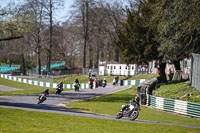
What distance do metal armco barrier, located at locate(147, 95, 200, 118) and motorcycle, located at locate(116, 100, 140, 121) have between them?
6.30 metres

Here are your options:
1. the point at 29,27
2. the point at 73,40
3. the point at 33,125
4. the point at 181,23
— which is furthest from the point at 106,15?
the point at 33,125

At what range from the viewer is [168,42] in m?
27.8

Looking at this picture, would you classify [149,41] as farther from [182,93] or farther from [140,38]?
[182,93]

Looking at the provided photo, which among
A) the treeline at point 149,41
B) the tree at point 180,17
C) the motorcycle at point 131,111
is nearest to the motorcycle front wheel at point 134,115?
the motorcycle at point 131,111

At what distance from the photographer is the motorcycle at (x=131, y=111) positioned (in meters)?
17.8

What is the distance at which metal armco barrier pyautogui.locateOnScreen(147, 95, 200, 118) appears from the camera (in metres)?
22.6

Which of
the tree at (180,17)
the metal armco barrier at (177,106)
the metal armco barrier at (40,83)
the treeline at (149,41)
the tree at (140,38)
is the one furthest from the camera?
the metal armco barrier at (40,83)

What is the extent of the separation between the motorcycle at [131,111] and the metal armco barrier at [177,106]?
6.30 metres

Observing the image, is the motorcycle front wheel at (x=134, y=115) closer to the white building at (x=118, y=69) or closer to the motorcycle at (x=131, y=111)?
the motorcycle at (x=131, y=111)

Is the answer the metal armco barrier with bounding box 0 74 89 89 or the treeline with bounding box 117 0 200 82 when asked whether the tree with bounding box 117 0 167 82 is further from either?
the metal armco barrier with bounding box 0 74 89 89

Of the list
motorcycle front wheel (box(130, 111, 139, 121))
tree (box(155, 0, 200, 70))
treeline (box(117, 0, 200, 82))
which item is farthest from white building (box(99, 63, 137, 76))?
motorcycle front wheel (box(130, 111, 139, 121))

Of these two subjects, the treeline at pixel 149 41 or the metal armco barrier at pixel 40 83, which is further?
the metal armco barrier at pixel 40 83

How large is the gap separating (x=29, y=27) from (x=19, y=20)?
129 centimetres

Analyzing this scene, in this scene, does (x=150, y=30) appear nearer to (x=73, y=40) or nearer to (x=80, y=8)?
(x=80, y=8)
